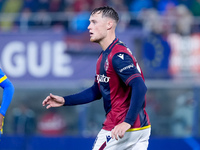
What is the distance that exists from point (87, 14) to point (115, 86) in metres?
6.69

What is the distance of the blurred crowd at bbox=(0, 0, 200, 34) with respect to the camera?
10.8 metres

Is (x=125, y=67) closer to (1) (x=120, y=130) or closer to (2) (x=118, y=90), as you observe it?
(2) (x=118, y=90)

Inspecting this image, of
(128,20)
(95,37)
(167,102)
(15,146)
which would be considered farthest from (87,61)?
(95,37)

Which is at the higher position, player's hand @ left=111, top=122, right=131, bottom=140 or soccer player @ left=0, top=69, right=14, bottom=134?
soccer player @ left=0, top=69, right=14, bottom=134

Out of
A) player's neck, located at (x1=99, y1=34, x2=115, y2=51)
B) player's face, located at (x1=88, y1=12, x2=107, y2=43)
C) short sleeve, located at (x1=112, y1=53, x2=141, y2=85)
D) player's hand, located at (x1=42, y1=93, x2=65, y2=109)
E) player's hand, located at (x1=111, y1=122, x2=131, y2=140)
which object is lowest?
player's hand, located at (x1=111, y1=122, x2=131, y2=140)

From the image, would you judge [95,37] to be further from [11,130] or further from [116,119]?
[11,130]

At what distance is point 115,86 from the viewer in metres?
4.90

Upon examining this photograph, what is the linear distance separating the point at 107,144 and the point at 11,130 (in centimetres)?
634

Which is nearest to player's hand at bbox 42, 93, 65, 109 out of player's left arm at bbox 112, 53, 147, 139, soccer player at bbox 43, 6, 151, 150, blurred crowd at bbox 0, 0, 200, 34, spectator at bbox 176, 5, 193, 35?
soccer player at bbox 43, 6, 151, 150

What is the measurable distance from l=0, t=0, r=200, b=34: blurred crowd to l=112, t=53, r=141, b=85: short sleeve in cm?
612

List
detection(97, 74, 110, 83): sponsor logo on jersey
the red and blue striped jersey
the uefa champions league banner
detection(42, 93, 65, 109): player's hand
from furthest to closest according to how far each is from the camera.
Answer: the uefa champions league banner → detection(42, 93, 65, 109): player's hand → detection(97, 74, 110, 83): sponsor logo on jersey → the red and blue striped jersey

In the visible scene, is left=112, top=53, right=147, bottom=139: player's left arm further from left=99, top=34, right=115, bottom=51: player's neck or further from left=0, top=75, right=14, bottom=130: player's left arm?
left=0, top=75, right=14, bottom=130: player's left arm

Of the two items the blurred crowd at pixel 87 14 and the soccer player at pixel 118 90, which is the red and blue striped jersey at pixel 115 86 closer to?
the soccer player at pixel 118 90

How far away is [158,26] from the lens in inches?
423
